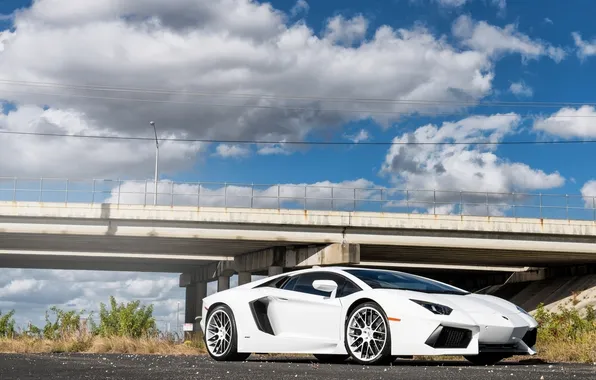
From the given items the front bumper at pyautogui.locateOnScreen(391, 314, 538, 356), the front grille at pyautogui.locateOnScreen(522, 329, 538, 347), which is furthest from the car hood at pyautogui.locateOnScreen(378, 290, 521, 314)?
the front grille at pyautogui.locateOnScreen(522, 329, 538, 347)

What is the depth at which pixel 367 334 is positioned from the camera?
9805 mm

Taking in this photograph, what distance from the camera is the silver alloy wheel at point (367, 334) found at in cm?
962

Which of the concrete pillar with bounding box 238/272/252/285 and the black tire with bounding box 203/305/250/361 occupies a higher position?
the concrete pillar with bounding box 238/272/252/285

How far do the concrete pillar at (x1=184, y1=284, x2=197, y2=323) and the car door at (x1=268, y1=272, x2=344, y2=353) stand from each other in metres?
53.9

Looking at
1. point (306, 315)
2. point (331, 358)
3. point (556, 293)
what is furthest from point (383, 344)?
point (556, 293)

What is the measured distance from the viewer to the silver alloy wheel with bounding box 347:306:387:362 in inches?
379

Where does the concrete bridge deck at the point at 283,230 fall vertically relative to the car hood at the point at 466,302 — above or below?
above

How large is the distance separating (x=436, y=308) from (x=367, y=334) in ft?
2.91

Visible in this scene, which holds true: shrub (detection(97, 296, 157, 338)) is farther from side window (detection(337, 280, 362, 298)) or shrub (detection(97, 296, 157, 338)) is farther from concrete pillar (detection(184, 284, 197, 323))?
concrete pillar (detection(184, 284, 197, 323))

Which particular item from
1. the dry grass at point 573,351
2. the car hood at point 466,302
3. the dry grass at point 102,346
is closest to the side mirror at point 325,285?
the car hood at point 466,302

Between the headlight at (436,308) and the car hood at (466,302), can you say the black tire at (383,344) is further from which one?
the headlight at (436,308)

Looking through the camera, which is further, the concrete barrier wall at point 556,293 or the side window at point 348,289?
the concrete barrier wall at point 556,293

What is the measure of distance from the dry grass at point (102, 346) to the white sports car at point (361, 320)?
3.75 m

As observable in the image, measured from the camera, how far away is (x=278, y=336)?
422 inches
